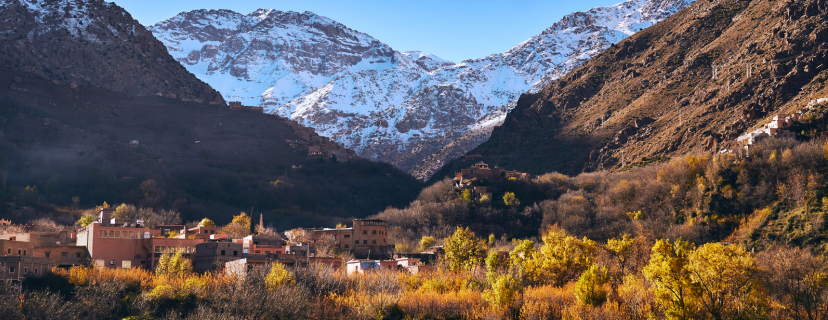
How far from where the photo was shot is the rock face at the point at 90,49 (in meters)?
152

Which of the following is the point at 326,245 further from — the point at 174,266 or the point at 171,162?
the point at 171,162

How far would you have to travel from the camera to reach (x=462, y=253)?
243ft

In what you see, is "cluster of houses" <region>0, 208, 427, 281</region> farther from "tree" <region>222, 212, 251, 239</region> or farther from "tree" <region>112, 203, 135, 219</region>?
"tree" <region>112, 203, 135, 219</region>

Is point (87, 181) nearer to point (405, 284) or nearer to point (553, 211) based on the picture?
point (553, 211)

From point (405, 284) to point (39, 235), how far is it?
27024mm

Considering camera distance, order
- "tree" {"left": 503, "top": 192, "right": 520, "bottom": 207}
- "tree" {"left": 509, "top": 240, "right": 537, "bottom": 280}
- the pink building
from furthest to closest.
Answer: "tree" {"left": 503, "top": 192, "right": 520, "bottom": 207}, "tree" {"left": 509, "top": 240, "right": 537, "bottom": 280}, the pink building

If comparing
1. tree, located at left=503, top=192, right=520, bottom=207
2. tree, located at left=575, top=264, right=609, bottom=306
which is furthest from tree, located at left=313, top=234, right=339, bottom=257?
tree, located at left=575, top=264, right=609, bottom=306

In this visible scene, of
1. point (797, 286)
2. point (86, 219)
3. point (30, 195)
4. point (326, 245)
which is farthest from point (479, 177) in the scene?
point (797, 286)

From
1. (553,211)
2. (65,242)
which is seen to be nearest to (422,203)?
(553,211)

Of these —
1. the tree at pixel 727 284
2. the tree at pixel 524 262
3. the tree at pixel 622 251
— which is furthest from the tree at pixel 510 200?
the tree at pixel 727 284

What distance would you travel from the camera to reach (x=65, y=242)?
216 feet

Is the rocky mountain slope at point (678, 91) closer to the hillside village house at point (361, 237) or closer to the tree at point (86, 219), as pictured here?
the hillside village house at point (361, 237)

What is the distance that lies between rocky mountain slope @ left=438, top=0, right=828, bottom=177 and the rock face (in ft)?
188

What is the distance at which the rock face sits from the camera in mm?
151750
